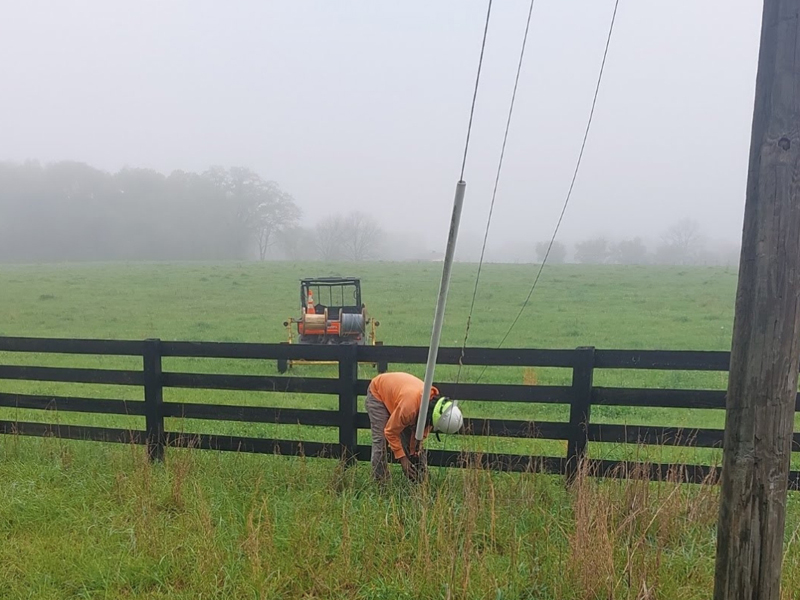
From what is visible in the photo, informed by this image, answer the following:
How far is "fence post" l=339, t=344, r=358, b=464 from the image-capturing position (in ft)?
16.4

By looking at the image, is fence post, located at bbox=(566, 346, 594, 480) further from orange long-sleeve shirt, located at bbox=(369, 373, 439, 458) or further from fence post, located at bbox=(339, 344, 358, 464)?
fence post, located at bbox=(339, 344, 358, 464)

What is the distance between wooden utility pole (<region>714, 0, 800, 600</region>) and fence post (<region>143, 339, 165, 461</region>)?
15.0 ft

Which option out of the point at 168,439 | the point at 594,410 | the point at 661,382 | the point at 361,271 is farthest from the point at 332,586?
the point at 361,271

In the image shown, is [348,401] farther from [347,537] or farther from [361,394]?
[347,537]

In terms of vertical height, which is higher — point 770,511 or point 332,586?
point 770,511

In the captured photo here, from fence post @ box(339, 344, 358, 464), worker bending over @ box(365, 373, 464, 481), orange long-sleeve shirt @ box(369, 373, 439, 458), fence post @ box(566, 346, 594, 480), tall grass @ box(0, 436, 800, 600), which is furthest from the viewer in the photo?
fence post @ box(339, 344, 358, 464)

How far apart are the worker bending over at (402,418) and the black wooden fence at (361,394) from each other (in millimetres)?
165

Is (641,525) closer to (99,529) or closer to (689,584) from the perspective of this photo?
(689,584)

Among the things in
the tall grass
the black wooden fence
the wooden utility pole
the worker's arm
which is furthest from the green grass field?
the wooden utility pole

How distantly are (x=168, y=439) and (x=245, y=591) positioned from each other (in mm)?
2551

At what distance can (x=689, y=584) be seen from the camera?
3.17 m

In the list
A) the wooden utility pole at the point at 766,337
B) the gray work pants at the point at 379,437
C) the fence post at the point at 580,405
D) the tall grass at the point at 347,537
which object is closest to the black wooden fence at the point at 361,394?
the fence post at the point at 580,405

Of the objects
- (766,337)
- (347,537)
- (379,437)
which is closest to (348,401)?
(379,437)

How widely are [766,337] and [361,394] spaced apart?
11.4 ft
